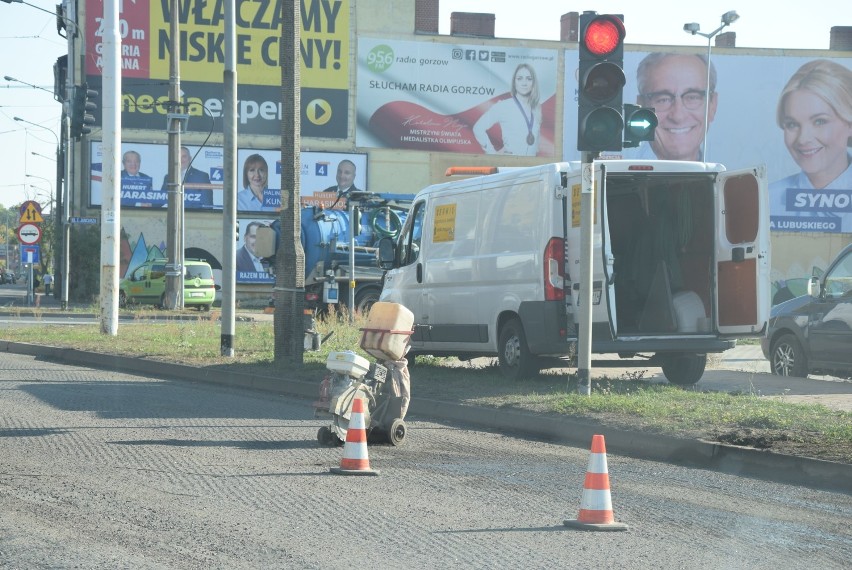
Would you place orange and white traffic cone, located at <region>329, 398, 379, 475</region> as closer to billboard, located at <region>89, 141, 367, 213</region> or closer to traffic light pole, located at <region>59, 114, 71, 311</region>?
traffic light pole, located at <region>59, 114, 71, 311</region>

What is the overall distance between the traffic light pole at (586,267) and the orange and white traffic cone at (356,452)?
13.5 feet

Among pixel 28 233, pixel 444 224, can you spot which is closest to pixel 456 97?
pixel 28 233

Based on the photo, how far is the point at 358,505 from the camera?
711 centimetres

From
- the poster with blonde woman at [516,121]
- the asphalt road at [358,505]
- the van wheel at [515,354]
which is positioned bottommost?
the asphalt road at [358,505]

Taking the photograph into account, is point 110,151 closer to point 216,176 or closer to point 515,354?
point 515,354

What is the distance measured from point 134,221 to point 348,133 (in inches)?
381

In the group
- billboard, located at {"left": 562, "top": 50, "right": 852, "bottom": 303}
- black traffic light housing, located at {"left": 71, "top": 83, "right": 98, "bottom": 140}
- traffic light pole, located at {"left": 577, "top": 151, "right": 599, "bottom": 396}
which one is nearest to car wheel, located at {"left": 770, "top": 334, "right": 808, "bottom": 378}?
traffic light pole, located at {"left": 577, "top": 151, "right": 599, "bottom": 396}

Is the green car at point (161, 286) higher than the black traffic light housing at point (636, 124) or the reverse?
the reverse

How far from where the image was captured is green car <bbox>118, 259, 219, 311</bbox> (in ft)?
128

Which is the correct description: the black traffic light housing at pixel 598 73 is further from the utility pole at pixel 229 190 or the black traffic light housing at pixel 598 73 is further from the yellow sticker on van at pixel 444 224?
the utility pole at pixel 229 190

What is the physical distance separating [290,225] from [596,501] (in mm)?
10535

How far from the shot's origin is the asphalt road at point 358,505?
5.83 metres

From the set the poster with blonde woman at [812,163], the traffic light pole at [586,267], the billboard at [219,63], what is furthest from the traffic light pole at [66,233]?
the poster with blonde woman at [812,163]

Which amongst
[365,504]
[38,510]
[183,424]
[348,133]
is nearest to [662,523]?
[365,504]
